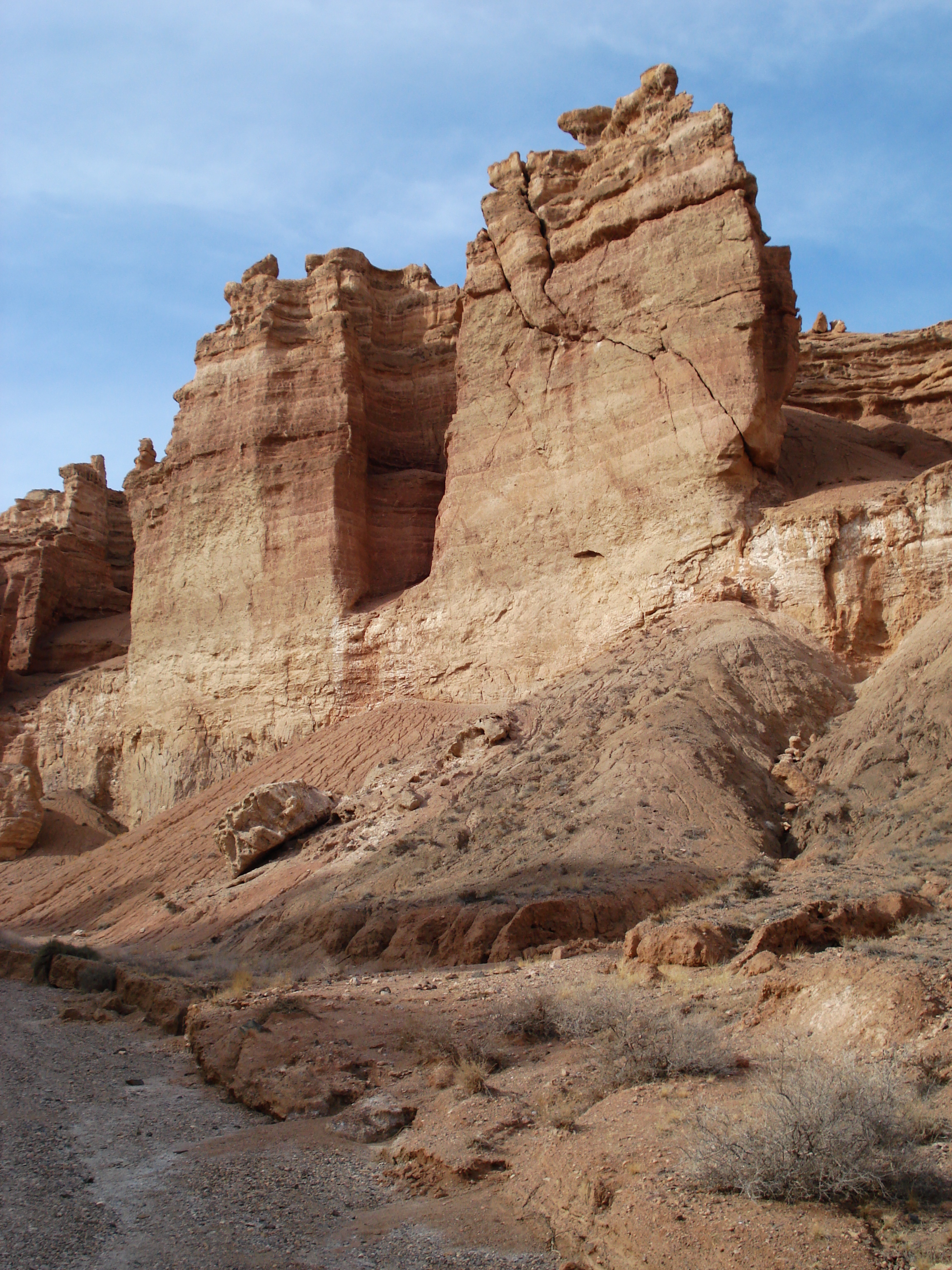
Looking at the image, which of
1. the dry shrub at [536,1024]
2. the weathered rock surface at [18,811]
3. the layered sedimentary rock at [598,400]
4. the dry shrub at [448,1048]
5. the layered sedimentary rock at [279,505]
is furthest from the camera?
the weathered rock surface at [18,811]

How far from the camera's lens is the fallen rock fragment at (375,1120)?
21.4 ft

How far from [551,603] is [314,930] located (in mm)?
9203

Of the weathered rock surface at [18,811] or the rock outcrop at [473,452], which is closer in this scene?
the rock outcrop at [473,452]

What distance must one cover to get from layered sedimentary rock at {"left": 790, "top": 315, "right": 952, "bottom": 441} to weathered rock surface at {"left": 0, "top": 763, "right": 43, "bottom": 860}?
24151mm

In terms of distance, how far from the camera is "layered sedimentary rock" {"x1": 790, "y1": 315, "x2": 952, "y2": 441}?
93.5 ft

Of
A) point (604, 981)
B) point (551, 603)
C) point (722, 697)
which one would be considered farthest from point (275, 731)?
point (604, 981)

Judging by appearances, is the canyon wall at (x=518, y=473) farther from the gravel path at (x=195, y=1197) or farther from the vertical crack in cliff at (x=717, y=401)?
the gravel path at (x=195, y=1197)

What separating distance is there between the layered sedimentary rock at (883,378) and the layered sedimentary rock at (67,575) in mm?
23813

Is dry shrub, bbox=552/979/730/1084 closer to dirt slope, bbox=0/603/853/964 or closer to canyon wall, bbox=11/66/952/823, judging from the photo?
dirt slope, bbox=0/603/853/964

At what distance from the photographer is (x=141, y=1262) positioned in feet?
15.8

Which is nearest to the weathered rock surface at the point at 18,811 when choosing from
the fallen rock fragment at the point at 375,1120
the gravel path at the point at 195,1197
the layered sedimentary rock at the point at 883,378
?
the gravel path at the point at 195,1197

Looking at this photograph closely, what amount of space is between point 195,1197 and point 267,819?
1378 cm

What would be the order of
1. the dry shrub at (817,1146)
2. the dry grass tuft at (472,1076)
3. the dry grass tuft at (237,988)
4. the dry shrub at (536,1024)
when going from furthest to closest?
1. the dry grass tuft at (237,988)
2. the dry shrub at (536,1024)
3. the dry grass tuft at (472,1076)
4. the dry shrub at (817,1146)

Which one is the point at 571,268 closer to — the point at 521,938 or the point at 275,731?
the point at 275,731
